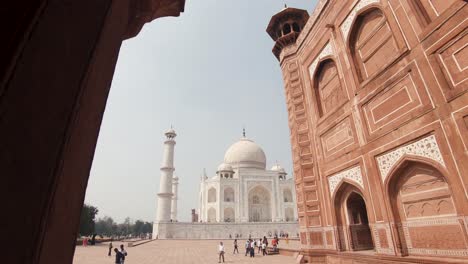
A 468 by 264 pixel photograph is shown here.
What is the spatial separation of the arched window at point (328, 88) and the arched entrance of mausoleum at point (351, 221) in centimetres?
245

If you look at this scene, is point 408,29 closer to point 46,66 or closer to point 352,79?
point 352,79

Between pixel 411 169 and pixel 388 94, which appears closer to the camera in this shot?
pixel 411 169

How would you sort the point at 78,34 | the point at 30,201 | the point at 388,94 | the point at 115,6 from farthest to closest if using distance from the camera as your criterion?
the point at 388,94 → the point at 115,6 → the point at 78,34 → the point at 30,201

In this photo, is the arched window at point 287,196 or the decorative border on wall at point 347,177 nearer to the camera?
the decorative border on wall at point 347,177

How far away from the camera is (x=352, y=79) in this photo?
6.67 meters

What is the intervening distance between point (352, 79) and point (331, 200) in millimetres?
3485

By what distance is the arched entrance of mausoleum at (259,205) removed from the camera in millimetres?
37438

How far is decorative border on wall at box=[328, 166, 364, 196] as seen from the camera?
20.6 ft

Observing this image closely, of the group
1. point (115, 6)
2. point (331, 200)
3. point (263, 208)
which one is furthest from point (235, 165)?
point (115, 6)

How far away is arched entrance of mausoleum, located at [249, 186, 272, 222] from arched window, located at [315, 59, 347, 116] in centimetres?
3015

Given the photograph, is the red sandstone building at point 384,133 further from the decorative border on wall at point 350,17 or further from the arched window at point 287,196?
the arched window at point 287,196

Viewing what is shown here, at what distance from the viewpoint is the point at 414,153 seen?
482cm

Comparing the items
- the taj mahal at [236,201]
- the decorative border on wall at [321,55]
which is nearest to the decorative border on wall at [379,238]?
the decorative border on wall at [321,55]

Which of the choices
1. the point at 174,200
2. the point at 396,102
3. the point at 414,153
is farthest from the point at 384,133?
the point at 174,200
